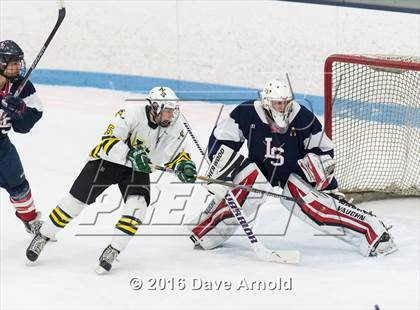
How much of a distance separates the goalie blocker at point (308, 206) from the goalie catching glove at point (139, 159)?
16.3 inches

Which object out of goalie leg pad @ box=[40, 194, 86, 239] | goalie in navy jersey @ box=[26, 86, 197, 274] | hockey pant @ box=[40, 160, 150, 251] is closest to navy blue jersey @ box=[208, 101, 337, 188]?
goalie in navy jersey @ box=[26, 86, 197, 274]

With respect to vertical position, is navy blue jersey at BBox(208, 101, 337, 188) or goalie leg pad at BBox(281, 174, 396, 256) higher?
navy blue jersey at BBox(208, 101, 337, 188)

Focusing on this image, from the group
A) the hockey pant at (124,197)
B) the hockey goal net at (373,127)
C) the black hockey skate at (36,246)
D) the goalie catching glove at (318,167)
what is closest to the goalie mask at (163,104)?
the hockey pant at (124,197)

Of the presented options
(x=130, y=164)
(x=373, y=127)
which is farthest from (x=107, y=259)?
(x=373, y=127)

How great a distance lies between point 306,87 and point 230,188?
245 cm

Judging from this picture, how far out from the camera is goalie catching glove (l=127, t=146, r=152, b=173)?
4734 mm

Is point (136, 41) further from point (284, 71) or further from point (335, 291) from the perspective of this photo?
point (335, 291)

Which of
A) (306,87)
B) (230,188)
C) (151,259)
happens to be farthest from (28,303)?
(306,87)

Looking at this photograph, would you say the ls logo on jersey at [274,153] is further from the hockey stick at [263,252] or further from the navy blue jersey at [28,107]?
the navy blue jersey at [28,107]

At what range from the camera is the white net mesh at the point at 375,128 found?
5793 mm

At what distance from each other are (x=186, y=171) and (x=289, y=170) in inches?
21.4

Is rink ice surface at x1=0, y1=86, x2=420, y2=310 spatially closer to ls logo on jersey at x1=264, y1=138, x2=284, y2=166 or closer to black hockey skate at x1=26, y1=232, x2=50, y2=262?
black hockey skate at x1=26, y1=232, x2=50, y2=262

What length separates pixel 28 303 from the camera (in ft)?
14.6

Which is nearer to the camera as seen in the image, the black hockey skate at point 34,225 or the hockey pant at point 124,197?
the hockey pant at point 124,197
